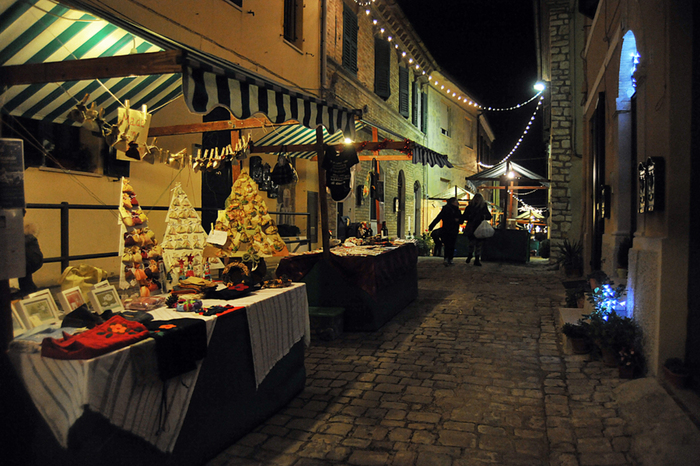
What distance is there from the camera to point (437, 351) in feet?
18.4

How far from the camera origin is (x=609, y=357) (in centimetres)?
466

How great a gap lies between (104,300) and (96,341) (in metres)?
0.95

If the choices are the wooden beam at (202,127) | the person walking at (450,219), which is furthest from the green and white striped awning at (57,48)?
the person walking at (450,219)

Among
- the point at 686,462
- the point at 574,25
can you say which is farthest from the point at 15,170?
the point at 574,25

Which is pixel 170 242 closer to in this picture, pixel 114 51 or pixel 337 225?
pixel 114 51

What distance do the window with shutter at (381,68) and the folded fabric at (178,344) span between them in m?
15.2

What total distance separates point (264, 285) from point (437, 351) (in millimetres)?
2401

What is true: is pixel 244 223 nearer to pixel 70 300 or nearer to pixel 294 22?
pixel 70 300

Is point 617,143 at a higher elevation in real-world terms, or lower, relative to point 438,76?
lower

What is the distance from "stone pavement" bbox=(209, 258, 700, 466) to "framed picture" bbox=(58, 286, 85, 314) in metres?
1.37

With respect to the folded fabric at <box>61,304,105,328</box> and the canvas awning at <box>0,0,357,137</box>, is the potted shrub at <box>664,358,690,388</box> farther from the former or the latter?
the folded fabric at <box>61,304,105,328</box>

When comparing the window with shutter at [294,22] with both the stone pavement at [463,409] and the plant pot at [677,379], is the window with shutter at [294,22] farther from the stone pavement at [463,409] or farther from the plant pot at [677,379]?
the plant pot at [677,379]

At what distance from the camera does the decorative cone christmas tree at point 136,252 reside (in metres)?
4.01

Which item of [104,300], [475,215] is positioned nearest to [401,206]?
[475,215]
